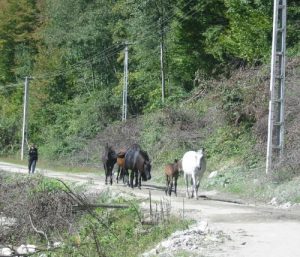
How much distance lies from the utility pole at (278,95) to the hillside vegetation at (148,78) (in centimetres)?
69

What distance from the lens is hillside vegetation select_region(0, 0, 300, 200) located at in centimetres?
3088

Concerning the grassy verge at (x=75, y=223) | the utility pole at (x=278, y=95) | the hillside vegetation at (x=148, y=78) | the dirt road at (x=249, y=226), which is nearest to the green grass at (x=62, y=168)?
the hillside vegetation at (x=148, y=78)

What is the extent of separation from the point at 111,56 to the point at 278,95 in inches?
1508

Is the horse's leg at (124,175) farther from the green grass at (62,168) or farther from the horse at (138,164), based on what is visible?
the green grass at (62,168)

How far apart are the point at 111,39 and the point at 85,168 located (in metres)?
20.4

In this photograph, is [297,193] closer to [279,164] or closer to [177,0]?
[279,164]

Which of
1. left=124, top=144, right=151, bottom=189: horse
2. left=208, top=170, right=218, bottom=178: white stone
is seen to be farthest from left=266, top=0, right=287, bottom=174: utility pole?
left=124, top=144, right=151, bottom=189: horse

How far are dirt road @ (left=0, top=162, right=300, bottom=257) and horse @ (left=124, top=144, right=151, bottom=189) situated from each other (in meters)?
4.70

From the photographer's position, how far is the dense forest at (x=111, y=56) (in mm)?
36031

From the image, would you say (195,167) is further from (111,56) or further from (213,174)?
(111,56)

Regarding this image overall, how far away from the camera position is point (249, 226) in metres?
15.0

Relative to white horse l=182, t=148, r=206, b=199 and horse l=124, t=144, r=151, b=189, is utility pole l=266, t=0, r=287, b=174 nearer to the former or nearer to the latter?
white horse l=182, t=148, r=206, b=199

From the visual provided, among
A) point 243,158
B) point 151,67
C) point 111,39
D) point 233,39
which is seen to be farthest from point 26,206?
point 111,39

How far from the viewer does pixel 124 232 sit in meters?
16.2
